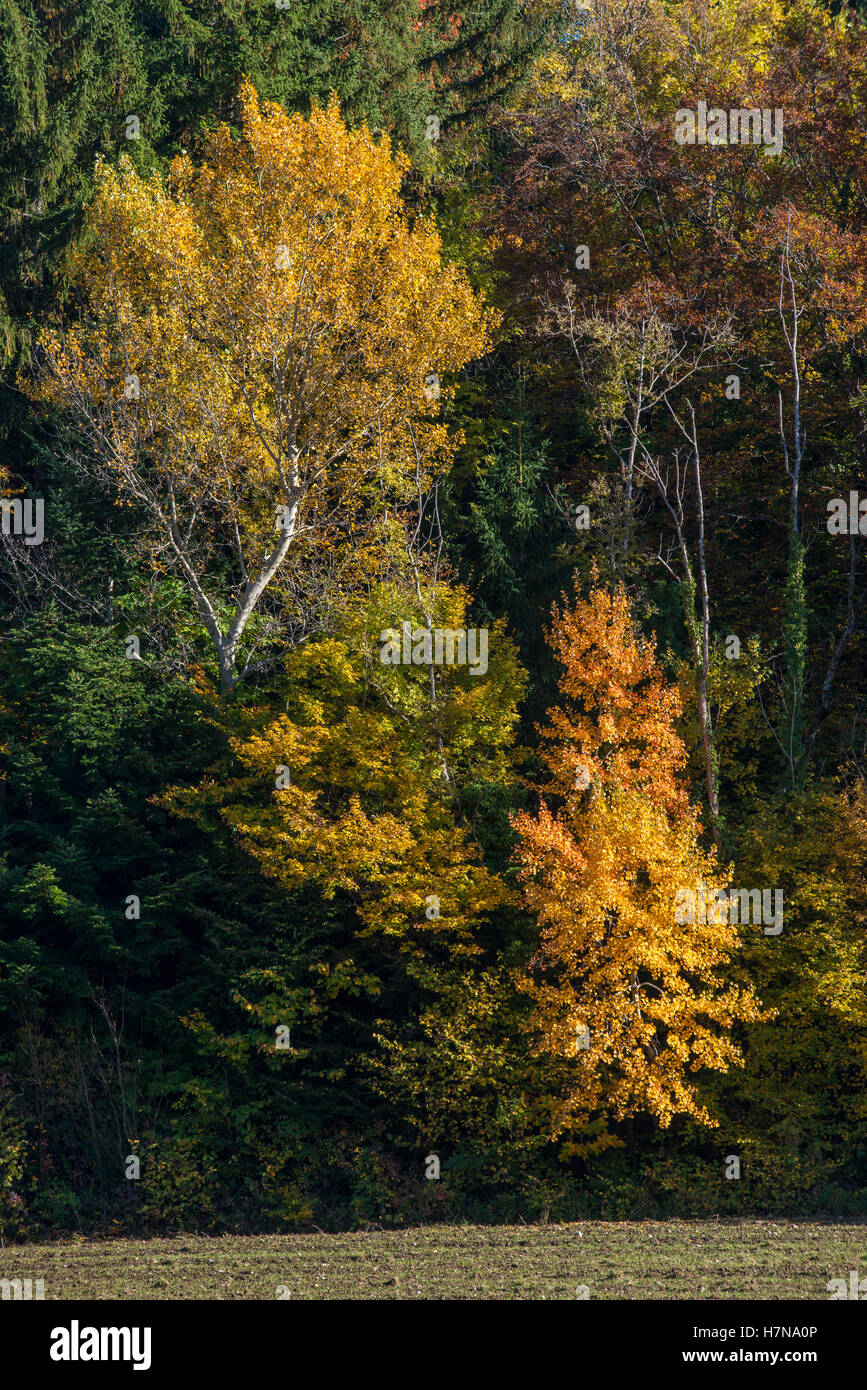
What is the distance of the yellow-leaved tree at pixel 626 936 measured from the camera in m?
17.0

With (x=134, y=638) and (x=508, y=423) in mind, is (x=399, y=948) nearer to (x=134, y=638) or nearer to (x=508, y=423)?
(x=134, y=638)

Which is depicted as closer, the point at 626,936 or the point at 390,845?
the point at 626,936

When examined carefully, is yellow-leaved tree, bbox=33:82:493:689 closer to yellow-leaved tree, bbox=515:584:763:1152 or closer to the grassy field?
yellow-leaved tree, bbox=515:584:763:1152

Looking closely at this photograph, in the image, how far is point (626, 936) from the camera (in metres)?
17.2

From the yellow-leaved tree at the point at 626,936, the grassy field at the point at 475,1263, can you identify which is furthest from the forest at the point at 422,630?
the grassy field at the point at 475,1263

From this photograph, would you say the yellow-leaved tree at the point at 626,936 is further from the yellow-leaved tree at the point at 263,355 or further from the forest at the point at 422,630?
the yellow-leaved tree at the point at 263,355

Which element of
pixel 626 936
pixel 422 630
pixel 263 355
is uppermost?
pixel 263 355

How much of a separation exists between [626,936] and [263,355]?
11780 millimetres

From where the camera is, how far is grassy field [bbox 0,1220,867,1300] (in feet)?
43.5

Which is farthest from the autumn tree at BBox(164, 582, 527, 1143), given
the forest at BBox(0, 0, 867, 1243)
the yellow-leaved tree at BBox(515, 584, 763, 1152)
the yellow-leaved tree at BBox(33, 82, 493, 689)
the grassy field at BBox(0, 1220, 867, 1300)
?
the grassy field at BBox(0, 1220, 867, 1300)

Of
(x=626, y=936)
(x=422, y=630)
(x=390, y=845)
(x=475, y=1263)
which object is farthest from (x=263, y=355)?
(x=475, y=1263)

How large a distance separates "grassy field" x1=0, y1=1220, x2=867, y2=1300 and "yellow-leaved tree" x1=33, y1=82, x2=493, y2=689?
30.7 ft

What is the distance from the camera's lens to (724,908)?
17.2 metres

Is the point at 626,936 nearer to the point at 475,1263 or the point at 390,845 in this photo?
the point at 390,845
